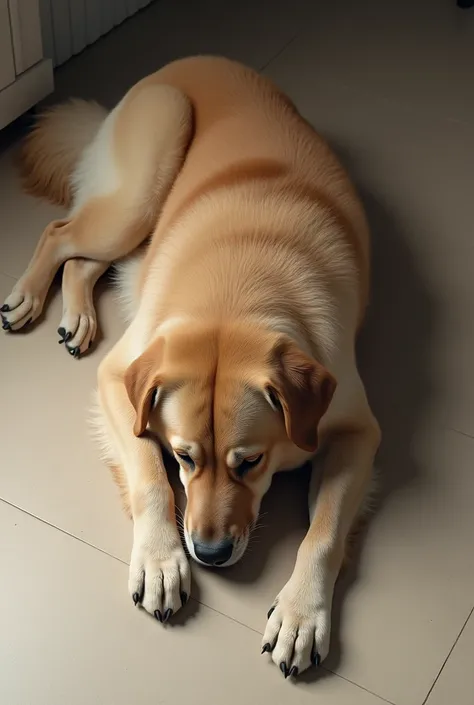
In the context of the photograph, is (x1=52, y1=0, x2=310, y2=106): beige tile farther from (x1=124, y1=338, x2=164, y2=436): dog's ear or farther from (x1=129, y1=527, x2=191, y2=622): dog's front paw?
(x1=129, y1=527, x2=191, y2=622): dog's front paw

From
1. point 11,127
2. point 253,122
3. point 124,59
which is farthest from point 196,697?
point 124,59

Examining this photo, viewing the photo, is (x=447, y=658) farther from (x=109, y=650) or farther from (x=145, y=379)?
(x=145, y=379)

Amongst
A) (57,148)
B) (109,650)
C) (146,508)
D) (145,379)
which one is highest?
(145,379)

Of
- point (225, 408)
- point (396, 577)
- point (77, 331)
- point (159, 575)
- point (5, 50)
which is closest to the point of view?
point (225, 408)

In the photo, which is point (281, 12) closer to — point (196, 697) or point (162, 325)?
point (162, 325)

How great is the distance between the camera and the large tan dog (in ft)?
5.78

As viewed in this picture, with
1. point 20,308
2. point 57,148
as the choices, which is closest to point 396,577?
point 20,308

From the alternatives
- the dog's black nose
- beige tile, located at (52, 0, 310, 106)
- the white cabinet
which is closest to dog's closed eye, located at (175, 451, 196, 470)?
the dog's black nose

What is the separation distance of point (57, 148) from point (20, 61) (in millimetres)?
259

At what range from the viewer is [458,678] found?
5.95 feet

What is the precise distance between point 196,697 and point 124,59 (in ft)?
7.23

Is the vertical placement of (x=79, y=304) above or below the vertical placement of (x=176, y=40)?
below

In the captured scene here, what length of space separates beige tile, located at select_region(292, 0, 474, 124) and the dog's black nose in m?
1.85

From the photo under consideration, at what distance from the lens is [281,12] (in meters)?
3.54
